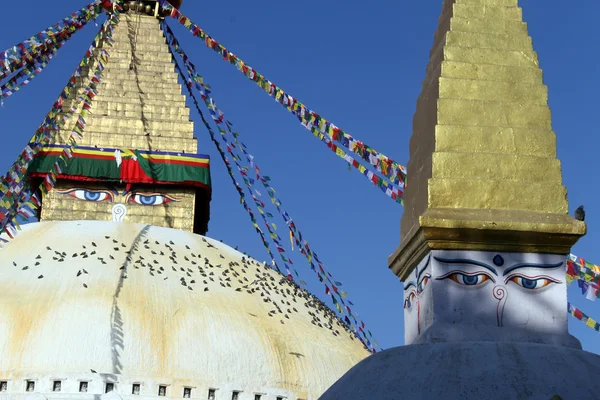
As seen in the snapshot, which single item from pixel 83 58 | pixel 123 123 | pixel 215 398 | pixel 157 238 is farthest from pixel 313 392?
pixel 83 58

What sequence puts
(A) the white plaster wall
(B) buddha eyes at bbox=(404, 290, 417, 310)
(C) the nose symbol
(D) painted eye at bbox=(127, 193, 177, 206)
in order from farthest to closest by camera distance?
1. (D) painted eye at bbox=(127, 193, 177, 206)
2. (C) the nose symbol
3. (B) buddha eyes at bbox=(404, 290, 417, 310)
4. (A) the white plaster wall

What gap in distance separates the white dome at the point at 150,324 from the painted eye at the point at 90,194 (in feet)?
6.47

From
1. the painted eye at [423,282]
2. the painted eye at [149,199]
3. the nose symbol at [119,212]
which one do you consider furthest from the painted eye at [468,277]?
the painted eye at [149,199]

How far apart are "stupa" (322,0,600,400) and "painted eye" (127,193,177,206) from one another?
1072 centimetres

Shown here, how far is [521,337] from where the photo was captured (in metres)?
4.61

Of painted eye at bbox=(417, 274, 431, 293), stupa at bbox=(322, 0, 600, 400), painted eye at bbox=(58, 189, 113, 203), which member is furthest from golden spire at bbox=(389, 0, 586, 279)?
painted eye at bbox=(58, 189, 113, 203)

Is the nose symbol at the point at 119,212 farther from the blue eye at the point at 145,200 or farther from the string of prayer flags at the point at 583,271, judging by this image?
the string of prayer flags at the point at 583,271

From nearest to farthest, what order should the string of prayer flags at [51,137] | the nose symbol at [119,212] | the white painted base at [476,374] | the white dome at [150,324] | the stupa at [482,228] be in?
the white painted base at [476,374], the stupa at [482,228], the white dome at [150,324], the string of prayer flags at [51,137], the nose symbol at [119,212]

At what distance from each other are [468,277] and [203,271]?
8.36m

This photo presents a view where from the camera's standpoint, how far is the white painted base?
396 cm

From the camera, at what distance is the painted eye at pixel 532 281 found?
4.71 m

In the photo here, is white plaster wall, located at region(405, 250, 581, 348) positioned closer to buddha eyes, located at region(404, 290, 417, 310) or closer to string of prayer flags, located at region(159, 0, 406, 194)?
buddha eyes, located at region(404, 290, 417, 310)

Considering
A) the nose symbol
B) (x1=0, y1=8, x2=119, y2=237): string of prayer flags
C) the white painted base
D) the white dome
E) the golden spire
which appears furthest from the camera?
the nose symbol

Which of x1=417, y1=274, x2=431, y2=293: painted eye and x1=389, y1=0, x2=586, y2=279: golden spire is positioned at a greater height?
x1=389, y1=0, x2=586, y2=279: golden spire
